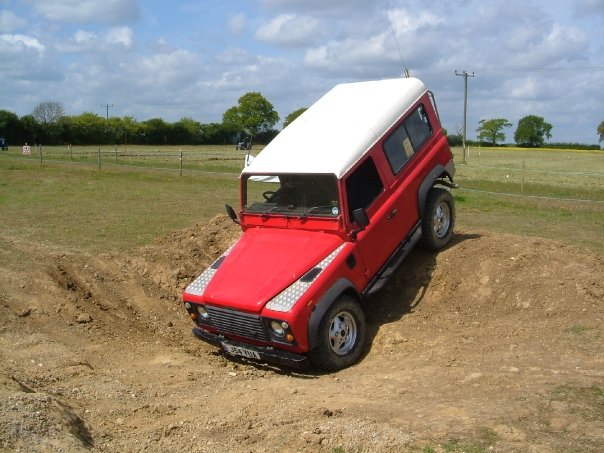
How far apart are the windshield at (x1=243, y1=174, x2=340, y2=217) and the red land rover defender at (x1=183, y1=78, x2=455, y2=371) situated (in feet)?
0.05

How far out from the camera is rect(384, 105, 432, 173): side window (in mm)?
8672

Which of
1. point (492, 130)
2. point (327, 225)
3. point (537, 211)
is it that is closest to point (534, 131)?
point (492, 130)

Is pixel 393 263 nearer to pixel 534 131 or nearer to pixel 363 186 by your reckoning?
pixel 363 186

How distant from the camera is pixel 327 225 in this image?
7.78m

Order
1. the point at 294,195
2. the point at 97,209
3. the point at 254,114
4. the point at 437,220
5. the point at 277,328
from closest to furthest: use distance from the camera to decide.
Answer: the point at 277,328, the point at 294,195, the point at 437,220, the point at 97,209, the point at 254,114

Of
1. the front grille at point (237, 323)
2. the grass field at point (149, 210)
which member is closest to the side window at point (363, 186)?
the front grille at point (237, 323)

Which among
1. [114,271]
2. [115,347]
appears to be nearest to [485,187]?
[114,271]

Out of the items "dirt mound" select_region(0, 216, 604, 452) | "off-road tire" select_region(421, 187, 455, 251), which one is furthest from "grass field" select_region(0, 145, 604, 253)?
"off-road tire" select_region(421, 187, 455, 251)

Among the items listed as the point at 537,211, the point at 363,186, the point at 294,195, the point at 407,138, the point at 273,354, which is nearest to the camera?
the point at 273,354

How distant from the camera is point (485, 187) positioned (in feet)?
90.0

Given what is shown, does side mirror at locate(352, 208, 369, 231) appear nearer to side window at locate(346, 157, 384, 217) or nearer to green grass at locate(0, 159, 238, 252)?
side window at locate(346, 157, 384, 217)

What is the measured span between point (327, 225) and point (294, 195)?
0.72 m

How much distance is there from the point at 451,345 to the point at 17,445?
15.1ft

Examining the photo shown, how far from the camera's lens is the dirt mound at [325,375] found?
4887 millimetres
